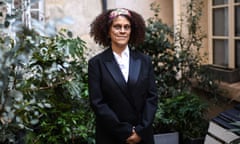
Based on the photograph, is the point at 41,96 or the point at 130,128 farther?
the point at 130,128

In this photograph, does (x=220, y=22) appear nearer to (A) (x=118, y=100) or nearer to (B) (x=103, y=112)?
(A) (x=118, y=100)

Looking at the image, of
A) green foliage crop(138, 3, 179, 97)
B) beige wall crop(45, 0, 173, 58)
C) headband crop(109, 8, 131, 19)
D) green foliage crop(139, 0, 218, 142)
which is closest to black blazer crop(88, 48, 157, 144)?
headband crop(109, 8, 131, 19)

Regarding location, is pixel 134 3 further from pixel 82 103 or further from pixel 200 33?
pixel 82 103

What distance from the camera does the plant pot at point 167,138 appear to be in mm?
4289

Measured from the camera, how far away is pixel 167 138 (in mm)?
4324

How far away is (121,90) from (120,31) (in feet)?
1.36

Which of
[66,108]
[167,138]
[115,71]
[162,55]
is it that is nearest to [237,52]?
[162,55]

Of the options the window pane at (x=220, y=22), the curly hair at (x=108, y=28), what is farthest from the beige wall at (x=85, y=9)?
the curly hair at (x=108, y=28)

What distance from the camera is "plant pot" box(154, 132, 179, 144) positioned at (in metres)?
4.29

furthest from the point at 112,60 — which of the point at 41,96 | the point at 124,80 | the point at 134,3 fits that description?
the point at 134,3

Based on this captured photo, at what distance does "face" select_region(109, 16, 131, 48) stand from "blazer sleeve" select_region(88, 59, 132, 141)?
230mm

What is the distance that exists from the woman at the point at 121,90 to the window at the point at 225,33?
2259 mm

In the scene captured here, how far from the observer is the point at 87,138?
3789mm

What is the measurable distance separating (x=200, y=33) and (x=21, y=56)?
3.92 metres
